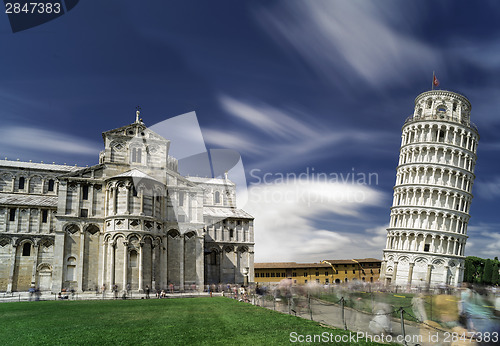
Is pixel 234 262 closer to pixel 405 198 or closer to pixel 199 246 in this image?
pixel 199 246

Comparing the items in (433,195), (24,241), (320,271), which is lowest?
(320,271)

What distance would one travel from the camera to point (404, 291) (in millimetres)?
43469

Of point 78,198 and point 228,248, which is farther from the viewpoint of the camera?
point 228,248

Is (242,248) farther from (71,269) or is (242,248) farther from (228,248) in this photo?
(71,269)

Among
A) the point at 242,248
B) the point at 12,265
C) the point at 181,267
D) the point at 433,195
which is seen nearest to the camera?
the point at 181,267

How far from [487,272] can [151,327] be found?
6580 centimetres

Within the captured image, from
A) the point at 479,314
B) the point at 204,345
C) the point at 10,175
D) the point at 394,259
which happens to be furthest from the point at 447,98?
the point at 10,175

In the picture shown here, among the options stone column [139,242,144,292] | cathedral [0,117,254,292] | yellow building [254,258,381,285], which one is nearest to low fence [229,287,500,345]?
stone column [139,242,144,292]

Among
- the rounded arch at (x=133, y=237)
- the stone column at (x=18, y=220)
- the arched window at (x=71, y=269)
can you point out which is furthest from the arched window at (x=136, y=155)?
the stone column at (x=18, y=220)

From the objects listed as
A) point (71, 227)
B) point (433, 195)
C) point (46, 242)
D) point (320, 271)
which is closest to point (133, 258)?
point (71, 227)

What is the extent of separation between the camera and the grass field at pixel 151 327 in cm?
1280

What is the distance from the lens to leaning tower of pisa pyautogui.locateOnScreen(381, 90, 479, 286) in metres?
52.5

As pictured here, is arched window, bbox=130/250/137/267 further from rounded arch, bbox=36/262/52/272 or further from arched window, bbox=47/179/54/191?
arched window, bbox=47/179/54/191

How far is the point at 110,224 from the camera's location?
1357 inches
